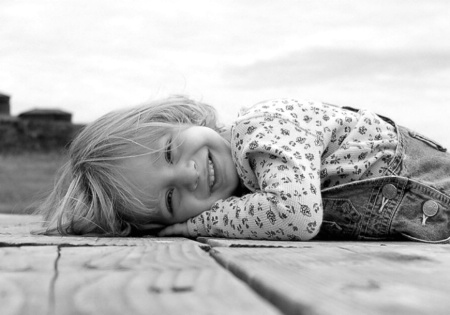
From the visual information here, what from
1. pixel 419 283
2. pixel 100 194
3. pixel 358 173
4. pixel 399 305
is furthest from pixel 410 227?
pixel 399 305

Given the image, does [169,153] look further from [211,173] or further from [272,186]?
[272,186]

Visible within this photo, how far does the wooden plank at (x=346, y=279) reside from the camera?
29.5 inches

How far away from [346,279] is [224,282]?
0.17 metres

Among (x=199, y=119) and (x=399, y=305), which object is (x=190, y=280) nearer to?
(x=399, y=305)

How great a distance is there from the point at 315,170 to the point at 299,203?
19cm

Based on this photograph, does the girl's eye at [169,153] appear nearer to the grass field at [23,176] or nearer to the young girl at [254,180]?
the young girl at [254,180]

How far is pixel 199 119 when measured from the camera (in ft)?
9.51

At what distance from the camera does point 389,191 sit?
2625mm

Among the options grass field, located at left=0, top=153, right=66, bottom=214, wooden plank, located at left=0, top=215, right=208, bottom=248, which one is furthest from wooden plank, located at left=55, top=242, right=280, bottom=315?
grass field, located at left=0, top=153, right=66, bottom=214

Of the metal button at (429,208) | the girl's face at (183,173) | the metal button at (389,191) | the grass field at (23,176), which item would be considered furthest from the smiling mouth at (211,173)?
the grass field at (23,176)

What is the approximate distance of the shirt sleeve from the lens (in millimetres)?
2355

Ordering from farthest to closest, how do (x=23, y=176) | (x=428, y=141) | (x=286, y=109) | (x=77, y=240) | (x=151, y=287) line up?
(x=23, y=176), (x=428, y=141), (x=286, y=109), (x=77, y=240), (x=151, y=287)

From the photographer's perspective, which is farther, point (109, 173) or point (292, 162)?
point (109, 173)

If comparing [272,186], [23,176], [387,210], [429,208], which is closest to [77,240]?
[272,186]
